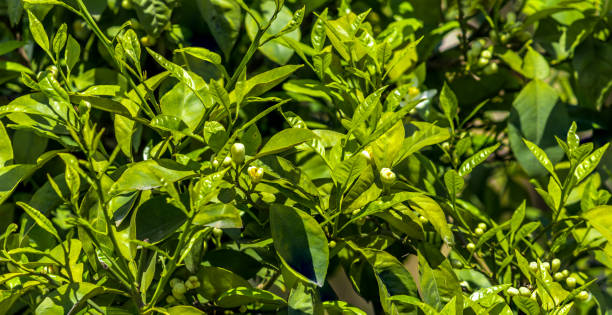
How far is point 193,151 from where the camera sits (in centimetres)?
108

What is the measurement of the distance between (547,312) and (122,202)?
0.59 meters

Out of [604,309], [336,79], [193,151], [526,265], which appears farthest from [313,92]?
[604,309]

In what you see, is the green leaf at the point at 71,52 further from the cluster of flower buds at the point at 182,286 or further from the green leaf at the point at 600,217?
the green leaf at the point at 600,217

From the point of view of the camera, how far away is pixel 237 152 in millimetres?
808

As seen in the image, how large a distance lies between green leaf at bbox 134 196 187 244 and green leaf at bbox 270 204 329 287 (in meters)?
0.13

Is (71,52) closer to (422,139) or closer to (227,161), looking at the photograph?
(227,161)

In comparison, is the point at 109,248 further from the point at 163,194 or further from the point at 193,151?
the point at 193,151

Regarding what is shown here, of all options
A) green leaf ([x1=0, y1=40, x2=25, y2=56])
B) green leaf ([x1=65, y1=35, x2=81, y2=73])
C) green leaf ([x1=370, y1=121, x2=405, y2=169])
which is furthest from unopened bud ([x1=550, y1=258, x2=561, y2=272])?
green leaf ([x1=0, y1=40, x2=25, y2=56])

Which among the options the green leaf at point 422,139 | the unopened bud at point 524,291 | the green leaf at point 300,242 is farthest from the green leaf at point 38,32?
the unopened bud at point 524,291

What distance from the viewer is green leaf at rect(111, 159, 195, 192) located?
773 mm

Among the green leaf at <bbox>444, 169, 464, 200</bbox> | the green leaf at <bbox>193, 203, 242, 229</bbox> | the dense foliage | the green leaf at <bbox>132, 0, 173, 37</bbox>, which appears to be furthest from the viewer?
the green leaf at <bbox>132, 0, 173, 37</bbox>

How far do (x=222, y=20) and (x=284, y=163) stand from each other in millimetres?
393

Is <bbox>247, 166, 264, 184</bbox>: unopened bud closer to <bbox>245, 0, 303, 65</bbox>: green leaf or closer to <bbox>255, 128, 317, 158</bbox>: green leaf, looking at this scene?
<bbox>255, 128, 317, 158</bbox>: green leaf

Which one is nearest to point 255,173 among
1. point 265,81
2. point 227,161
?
point 227,161
